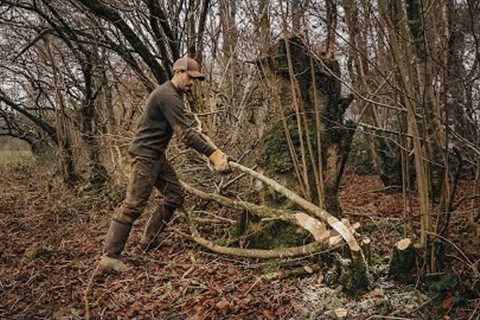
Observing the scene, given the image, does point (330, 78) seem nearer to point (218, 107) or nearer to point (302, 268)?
point (302, 268)

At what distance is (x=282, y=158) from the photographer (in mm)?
4531

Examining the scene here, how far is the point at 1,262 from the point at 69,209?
93.7 inches

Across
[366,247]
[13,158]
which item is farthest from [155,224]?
[13,158]

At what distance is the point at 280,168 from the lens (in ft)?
14.8

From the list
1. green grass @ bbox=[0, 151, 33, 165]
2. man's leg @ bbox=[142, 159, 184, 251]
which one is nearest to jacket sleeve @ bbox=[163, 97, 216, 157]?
man's leg @ bbox=[142, 159, 184, 251]

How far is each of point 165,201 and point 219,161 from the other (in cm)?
102

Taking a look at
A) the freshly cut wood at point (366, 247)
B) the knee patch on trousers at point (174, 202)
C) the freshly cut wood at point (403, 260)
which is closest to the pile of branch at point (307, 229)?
the freshly cut wood at point (366, 247)

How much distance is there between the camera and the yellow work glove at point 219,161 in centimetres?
425

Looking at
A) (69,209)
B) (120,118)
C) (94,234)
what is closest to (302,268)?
(94,234)

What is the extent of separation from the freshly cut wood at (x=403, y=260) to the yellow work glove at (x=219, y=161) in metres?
1.71

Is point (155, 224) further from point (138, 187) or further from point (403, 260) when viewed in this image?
point (403, 260)

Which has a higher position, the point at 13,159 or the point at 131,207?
the point at 131,207

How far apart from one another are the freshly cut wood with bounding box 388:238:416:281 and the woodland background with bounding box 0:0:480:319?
49 mm

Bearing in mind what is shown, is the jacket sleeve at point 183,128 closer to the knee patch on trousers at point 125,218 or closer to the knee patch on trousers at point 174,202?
the knee patch on trousers at point 174,202
